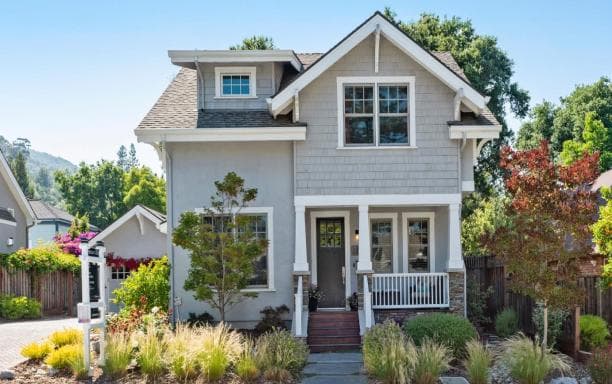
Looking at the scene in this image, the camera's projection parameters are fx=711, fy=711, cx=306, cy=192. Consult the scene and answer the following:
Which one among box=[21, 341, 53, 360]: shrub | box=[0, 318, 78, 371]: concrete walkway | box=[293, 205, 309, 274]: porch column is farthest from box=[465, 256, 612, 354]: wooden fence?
box=[0, 318, 78, 371]: concrete walkway

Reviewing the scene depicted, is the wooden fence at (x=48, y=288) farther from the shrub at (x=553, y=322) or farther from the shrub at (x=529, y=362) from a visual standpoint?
the shrub at (x=529, y=362)

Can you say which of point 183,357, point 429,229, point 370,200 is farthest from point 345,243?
point 183,357

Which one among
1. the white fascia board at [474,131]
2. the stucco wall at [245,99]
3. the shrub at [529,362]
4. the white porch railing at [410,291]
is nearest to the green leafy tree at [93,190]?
the stucco wall at [245,99]

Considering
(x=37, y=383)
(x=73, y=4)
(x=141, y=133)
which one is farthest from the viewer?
Result: (x=141, y=133)

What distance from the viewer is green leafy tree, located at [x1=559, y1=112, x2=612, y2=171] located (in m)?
35.4

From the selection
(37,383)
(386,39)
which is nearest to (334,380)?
(37,383)

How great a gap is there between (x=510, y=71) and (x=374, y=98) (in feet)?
59.6

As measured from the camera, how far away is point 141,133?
16875 mm

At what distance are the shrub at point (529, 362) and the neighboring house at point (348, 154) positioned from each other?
4.38 meters

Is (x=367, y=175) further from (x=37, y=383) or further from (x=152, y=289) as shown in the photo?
(x=37, y=383)

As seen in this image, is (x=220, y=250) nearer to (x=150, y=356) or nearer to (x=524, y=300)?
(x=150, y=356)

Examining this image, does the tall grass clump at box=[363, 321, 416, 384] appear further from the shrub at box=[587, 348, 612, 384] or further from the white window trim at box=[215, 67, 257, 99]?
the white window trim at box=[215, 67, 257, 99]

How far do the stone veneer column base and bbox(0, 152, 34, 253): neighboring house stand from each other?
1923 cm

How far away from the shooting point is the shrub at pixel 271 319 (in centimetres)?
1647
